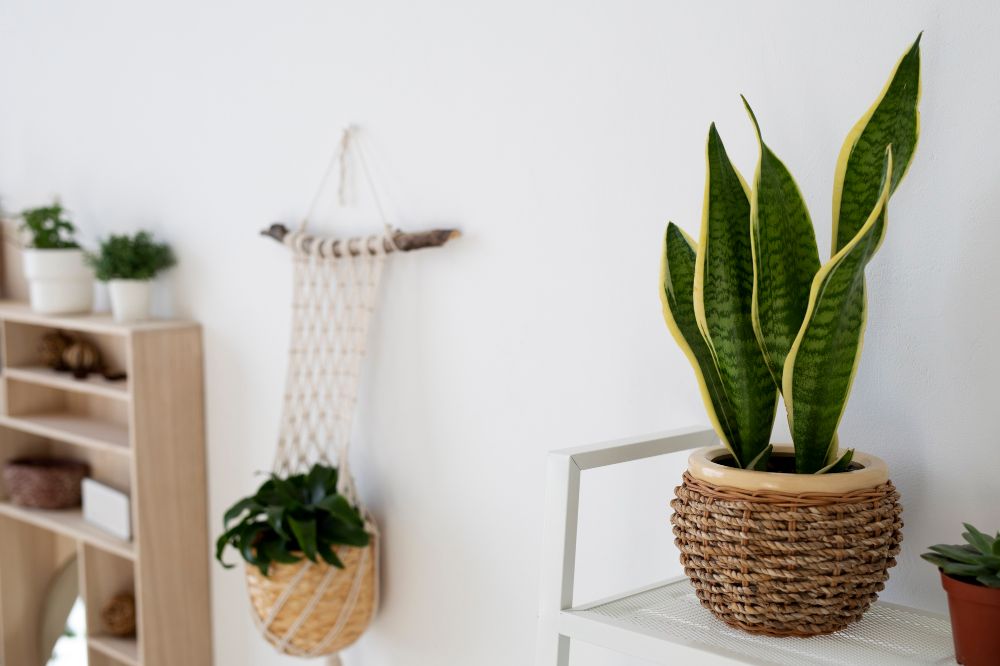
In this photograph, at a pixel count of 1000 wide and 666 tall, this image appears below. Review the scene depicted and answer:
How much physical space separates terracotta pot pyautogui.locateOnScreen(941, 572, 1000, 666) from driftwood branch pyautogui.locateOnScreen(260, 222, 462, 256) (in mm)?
787

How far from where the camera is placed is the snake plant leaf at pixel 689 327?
0.88 meters

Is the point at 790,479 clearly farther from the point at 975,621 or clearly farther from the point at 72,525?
the point at 72,525

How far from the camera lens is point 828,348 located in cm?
79

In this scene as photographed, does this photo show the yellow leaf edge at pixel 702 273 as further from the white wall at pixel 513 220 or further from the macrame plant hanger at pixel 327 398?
the macrame plant hanger at pixel 327 398

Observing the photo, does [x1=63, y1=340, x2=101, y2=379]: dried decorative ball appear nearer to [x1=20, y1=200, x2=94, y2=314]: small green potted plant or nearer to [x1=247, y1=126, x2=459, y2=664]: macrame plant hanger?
[x1=20, y1=200, x2=94, y2=314]: small green potted plant

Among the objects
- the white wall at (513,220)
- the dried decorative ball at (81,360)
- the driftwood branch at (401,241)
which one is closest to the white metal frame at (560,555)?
the white wall at (513,220)

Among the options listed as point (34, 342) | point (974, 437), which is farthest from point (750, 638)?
point (34, 342)

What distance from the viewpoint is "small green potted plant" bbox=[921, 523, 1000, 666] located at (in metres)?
0.69

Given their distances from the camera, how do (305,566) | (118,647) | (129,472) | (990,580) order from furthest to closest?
(129,472), (118,647), (305,566), (990,580)

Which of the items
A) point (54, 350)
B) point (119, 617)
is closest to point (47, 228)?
point (54, 350)

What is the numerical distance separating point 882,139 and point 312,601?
988 mm

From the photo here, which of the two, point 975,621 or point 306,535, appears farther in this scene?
point 306,535

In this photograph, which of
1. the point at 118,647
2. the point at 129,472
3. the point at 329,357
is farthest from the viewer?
the point at 129,472

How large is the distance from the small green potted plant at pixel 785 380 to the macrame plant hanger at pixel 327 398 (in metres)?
0.54
